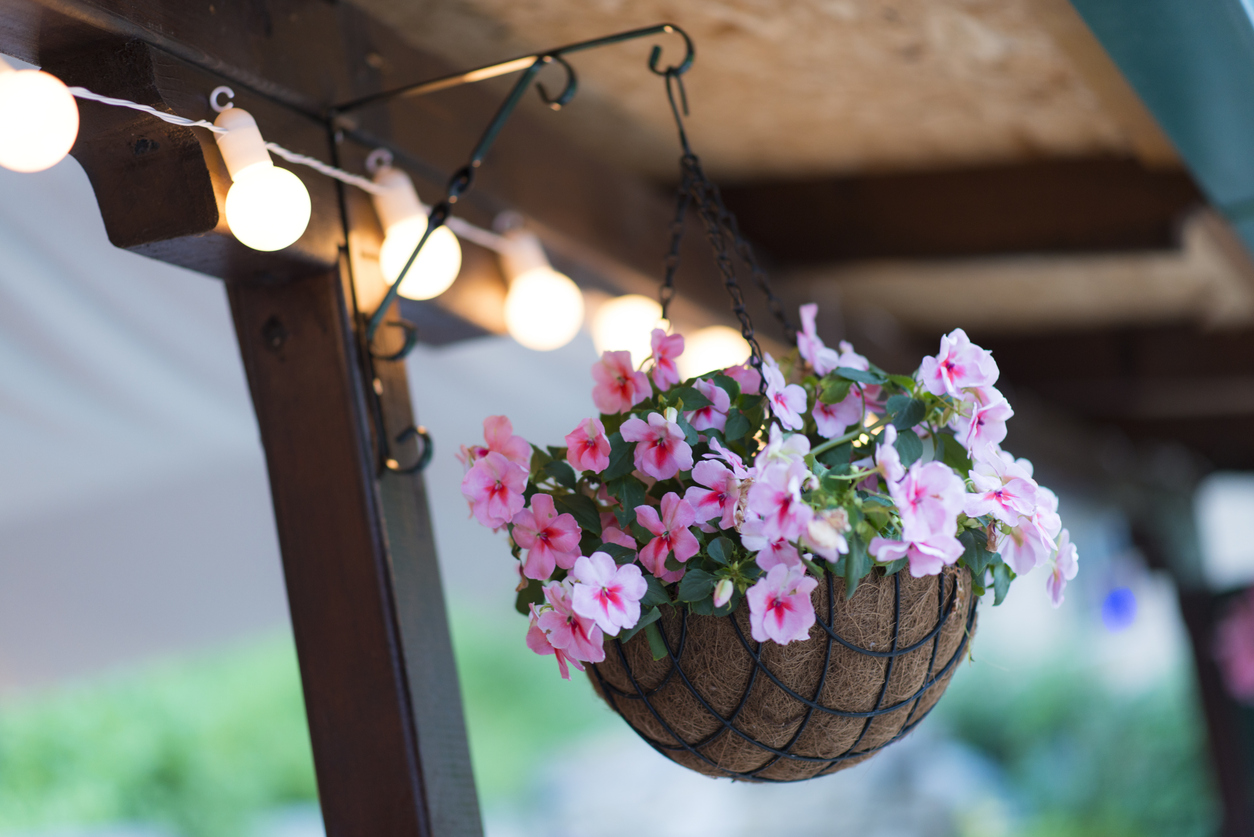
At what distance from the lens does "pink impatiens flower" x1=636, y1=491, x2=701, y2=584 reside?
0.73 metres

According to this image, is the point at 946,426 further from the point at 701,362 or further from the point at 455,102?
the point at 701,362

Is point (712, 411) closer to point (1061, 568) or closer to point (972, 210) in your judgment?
point (1061, 568)

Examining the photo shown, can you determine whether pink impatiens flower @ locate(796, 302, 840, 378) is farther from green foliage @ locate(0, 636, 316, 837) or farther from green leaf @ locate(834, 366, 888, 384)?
green foliage @ locate(0, 636, 316, 837)

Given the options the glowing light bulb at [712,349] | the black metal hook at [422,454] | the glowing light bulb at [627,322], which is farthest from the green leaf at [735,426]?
the glowing light bulb at [712,349]

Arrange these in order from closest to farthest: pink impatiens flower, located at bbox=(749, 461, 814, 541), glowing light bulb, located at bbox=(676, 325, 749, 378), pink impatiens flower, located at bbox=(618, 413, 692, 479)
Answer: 1. pink impatiens flower, located at bbox=(749, 461, 814, 541)
2. pink impatiens flower, located at bbox=(618, 413, 692, 479)
3. glowing light bulb, located at bbox=(676, 325, 749, 378)

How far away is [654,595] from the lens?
73cm

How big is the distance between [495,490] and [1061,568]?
42cm

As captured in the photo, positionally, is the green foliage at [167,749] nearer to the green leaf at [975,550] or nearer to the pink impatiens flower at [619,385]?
the pink impatiens flower at [619,385]

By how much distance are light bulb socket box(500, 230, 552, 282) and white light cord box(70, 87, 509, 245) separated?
1cm

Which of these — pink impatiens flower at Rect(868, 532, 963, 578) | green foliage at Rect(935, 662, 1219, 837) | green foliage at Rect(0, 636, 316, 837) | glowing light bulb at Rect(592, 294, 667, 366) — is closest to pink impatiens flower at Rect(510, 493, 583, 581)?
pink impatiens flower at Rect(868, 532, 963, 578)

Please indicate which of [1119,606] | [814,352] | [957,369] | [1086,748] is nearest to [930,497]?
[957,369]

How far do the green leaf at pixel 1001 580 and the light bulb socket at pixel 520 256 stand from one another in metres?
0.77

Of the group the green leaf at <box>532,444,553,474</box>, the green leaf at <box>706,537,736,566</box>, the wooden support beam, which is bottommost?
the green leaf at <box>706,537,736,566</box>

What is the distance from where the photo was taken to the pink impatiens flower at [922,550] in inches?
26.5
